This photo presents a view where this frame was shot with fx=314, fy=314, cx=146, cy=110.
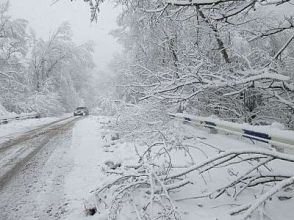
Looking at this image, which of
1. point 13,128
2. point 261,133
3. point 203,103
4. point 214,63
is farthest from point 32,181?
point 13,128

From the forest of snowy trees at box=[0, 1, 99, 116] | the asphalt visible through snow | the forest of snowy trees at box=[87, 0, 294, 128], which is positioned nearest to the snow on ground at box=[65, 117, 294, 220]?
the asphalt visible through snow

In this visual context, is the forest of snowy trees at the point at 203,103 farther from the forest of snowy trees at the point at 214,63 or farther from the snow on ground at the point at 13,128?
the snow on ground at the point at 13,128

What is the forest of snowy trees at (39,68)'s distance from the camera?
3059 centimetres

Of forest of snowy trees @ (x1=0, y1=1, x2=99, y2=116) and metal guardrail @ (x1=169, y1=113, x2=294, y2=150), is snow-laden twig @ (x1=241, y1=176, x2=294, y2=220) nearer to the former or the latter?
metal guardrail @ (x1=169, y1=113, x2=294, y2=150)

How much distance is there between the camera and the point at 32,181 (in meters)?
6.11

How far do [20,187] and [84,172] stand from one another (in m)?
1.40

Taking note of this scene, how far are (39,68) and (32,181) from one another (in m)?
36.5

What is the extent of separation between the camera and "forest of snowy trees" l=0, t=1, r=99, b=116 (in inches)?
1204

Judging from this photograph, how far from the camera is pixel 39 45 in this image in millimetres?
40125

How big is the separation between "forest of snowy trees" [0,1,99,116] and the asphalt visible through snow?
1922 cm

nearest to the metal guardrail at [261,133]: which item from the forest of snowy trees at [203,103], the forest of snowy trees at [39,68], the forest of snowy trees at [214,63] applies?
the forest of snowy trees at [203,103]

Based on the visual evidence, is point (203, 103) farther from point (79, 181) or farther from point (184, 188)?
point (184, 188)

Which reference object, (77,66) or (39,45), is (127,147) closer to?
(39,45)

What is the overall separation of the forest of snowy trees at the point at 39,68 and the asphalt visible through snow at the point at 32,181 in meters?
19.2
